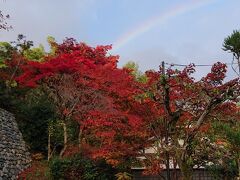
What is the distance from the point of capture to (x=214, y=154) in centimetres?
1742

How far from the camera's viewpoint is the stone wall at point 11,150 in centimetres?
2102

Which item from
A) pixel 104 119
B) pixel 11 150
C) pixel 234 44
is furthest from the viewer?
pixel 11 150

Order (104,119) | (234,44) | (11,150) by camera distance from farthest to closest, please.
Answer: (11,150)
(104,119)
(234,44)

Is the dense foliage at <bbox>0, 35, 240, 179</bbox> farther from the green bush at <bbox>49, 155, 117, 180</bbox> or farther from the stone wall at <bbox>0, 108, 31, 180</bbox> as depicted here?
the stone wall at <bbox>0, 108, 31, 180</bbox>

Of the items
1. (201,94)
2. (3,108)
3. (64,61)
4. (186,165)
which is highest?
(64,61)

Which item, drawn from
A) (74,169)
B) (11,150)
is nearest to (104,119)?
(74,169)

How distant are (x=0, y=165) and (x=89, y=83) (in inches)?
251

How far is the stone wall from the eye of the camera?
68.9ft

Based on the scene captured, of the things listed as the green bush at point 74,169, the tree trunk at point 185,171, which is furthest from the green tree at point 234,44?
the green bush at point 74,169

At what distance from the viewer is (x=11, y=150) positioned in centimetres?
2220

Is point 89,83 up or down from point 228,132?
up

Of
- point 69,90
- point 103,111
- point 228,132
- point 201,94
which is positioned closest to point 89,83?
point 69,90

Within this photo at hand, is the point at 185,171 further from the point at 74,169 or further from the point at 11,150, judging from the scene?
the point at 11,150

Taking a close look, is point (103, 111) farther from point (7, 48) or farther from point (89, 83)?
point (7, 48)
